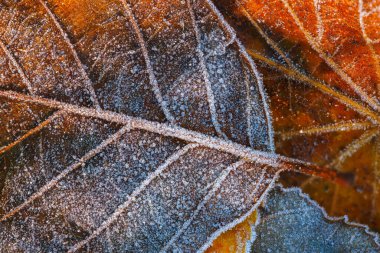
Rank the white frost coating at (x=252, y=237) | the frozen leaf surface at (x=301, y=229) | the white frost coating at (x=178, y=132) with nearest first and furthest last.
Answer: the white frost coating at (x=178, y=132) < the white frost coating at (x=252, y=237) < the frozen leaf surface at (x=301, y=229)

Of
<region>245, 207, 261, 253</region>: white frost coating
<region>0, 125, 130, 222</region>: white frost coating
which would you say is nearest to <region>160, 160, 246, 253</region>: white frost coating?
<region>245, 207, 261, 253</region>: white frost coating

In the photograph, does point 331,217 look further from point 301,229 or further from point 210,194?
point 210,194

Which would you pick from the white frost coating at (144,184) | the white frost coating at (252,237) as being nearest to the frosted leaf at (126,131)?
the white frost coating at (144,184)

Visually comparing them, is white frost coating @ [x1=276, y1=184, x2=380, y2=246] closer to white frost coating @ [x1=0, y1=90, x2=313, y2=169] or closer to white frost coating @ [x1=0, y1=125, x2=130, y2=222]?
white frost coating @ [x1=0, y1=90, x2=313, y2=169]

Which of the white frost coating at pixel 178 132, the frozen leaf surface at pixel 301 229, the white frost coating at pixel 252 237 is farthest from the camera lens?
the frozen leaf surface at pixel 301 229

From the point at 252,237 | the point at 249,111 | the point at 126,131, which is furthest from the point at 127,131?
the point at 252,237

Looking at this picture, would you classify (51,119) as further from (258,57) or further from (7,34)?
(258,57)

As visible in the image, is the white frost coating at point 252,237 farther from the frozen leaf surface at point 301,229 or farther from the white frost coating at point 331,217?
the white frost coating at point 331,217
